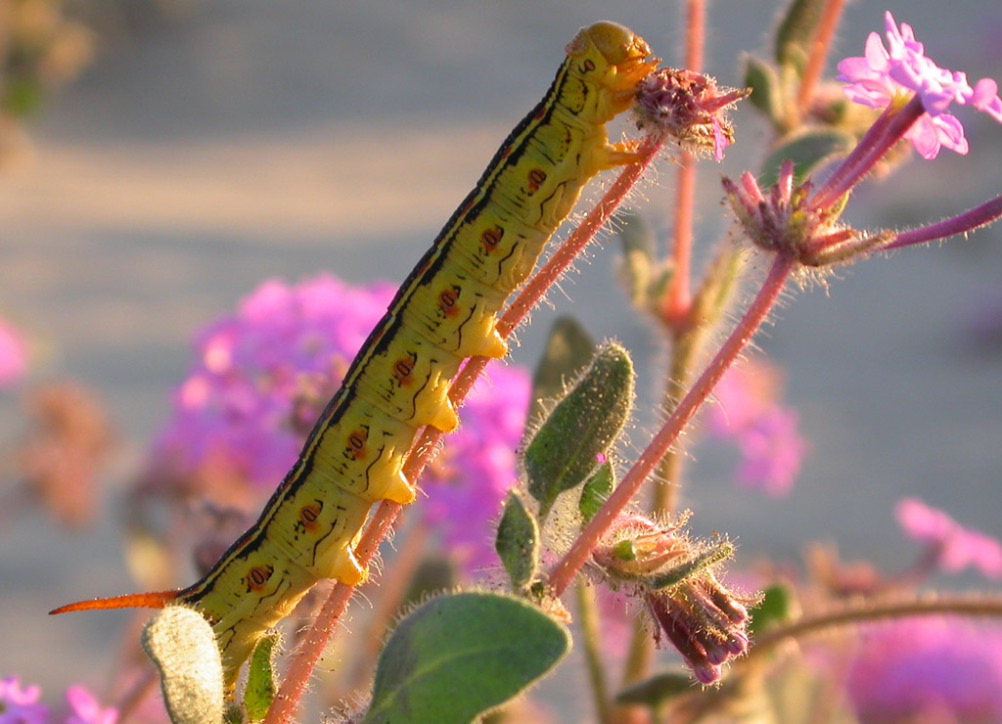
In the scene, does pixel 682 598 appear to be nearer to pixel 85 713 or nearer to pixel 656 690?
pixel 656 690

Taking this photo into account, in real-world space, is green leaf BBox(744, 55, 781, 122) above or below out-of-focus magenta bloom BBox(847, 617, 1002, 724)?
above

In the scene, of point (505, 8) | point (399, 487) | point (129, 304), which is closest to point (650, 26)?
point (505, 8)

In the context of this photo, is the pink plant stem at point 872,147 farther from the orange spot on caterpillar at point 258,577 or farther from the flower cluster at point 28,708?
the flower cluster at point 28,708

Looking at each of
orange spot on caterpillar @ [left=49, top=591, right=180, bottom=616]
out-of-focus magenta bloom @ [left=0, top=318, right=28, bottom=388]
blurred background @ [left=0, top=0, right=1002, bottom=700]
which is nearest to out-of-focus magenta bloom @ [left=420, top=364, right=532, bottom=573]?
orange spot on caterpillar @ [left=49, top=591, right=180, bottom=616]

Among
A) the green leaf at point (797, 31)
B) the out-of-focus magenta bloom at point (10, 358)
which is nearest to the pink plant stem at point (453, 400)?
the green leaf at point (797, 31)

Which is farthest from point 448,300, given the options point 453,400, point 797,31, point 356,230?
point 356,230

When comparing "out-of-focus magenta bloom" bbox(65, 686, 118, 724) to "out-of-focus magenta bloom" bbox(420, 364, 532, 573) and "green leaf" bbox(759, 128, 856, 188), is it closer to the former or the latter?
"out-of-focus magenta bloom" bbox(420, 364, 532, 573)

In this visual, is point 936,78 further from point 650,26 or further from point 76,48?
point 650,26
